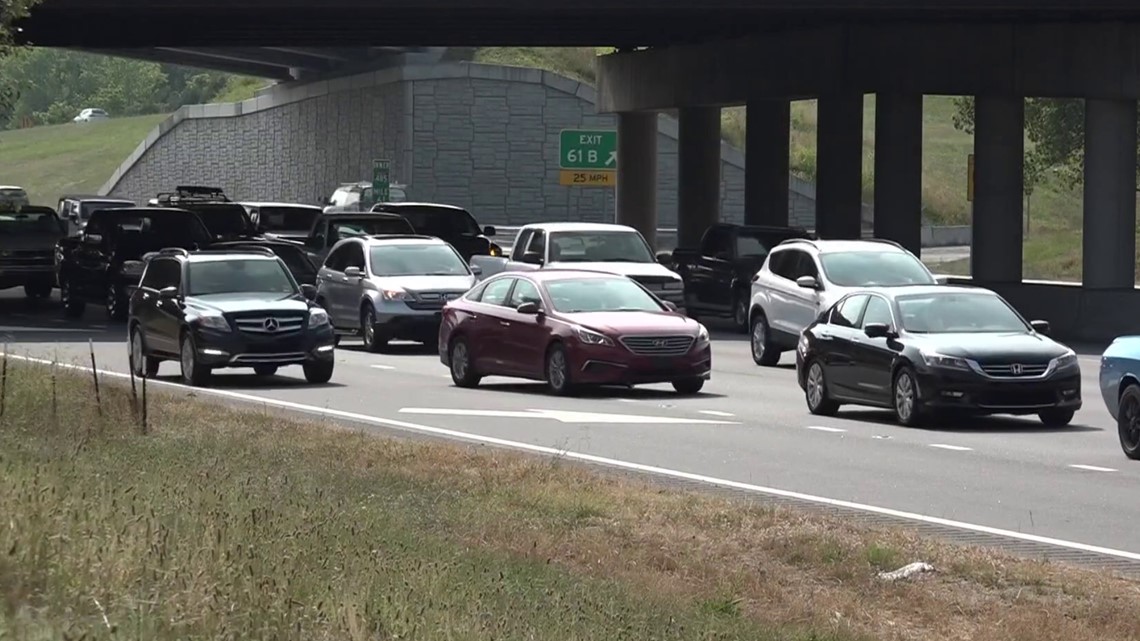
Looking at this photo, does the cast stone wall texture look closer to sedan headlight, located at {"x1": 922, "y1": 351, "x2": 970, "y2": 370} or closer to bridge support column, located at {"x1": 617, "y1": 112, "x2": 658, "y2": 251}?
bridge support column, located at {"x1": 617, "y1": 112, "x2": 658, "y2": 251}

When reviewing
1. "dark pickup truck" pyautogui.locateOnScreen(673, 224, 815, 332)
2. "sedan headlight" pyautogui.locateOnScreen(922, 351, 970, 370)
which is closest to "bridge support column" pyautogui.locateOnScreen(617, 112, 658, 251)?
"dark pickup truck" pyautogui.locateOnScreen(673, 224, 815, 332)

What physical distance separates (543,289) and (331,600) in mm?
17233

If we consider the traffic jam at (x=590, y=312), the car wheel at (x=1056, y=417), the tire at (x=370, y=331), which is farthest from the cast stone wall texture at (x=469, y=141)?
the car wheel at (x=1056, y=417)

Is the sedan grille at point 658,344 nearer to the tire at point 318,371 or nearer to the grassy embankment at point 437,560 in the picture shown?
the tire at point 318,371

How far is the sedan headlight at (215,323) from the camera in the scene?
84.8 feet

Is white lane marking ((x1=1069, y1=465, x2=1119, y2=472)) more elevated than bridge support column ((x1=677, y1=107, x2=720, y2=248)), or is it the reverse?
bridge support column ((x1=677, y1=107, x2=720, y2=248))

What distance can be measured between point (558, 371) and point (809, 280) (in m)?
5.76

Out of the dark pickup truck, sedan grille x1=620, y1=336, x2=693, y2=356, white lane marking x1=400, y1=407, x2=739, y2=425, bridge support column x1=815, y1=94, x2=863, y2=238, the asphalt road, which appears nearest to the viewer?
the asphalt road

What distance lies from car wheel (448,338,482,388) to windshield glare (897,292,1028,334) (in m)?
6.05

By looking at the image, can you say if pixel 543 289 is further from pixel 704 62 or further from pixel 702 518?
pixel 704 62

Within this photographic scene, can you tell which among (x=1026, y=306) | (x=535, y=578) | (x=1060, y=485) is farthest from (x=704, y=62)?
(x=535, y=578)

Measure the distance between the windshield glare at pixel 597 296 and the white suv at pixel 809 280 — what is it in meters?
3.82

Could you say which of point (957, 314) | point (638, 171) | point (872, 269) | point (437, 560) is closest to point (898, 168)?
point (638, 171)

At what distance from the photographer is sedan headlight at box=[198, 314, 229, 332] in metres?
25.8
